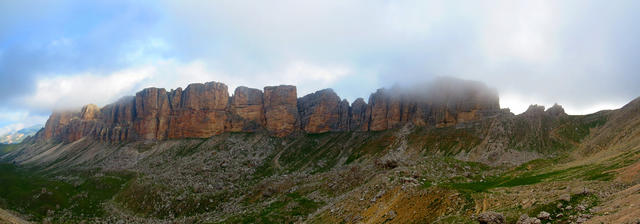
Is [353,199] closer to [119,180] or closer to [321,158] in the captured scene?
[321,158]

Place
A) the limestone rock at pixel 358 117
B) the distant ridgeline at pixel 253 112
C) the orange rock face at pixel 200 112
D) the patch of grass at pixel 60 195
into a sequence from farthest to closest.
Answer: the orange rock face at pixel 200 112 < the limestone rock at pixel 358 117 < the distant ridgeline at pixel 253 112 < the patch of grass at pixel 60 195

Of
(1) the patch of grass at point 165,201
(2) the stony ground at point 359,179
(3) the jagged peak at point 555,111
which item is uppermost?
(3) the jagged peak at point 555,111

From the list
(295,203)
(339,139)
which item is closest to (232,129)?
(339,139)

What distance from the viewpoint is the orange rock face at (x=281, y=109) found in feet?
546

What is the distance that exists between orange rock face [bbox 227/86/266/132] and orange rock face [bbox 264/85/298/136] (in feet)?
12.1

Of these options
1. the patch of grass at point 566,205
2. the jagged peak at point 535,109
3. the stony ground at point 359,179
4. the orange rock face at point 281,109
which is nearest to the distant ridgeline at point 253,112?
the orange rock face at point 281,109

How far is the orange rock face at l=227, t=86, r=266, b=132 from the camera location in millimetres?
167125

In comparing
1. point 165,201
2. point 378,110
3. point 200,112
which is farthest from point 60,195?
point 378,110

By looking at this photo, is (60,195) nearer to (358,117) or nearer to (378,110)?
(358,117)

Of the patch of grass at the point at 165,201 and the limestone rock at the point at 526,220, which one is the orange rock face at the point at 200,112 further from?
the limestone rock at the point at 526,220

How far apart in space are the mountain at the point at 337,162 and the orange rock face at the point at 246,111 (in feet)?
Answer: 1.93

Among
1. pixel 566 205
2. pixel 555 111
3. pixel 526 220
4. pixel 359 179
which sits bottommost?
pixel 359 179

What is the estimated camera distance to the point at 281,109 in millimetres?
171000

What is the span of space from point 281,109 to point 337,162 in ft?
182
